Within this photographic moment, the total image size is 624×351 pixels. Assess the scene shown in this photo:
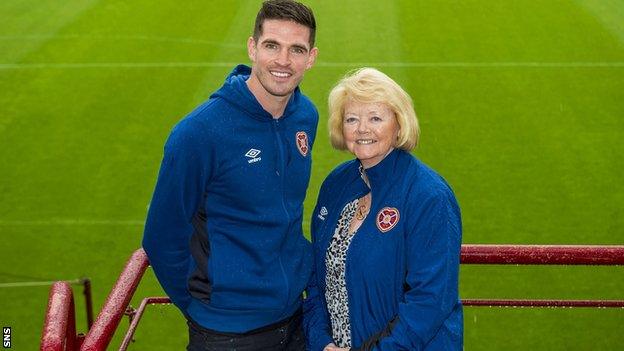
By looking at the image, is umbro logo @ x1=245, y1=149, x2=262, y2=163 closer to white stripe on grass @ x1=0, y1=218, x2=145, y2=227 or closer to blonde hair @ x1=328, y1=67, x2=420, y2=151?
blonde hair @ x1=328, y1=67, x2=420, y2=151

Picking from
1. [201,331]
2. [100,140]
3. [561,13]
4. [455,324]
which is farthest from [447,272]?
[561,13]

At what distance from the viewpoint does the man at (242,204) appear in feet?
9.61

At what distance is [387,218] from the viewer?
290cm

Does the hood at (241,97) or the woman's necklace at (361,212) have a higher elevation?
the hood at (241,97)

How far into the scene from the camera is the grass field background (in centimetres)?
748

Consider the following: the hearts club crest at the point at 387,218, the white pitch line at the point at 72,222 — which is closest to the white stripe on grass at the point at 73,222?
the white pitch line at the point at 72,222

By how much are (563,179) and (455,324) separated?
6.52 meters

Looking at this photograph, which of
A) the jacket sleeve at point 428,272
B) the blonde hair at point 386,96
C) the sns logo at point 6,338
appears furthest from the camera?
the sns logo at point 6,338

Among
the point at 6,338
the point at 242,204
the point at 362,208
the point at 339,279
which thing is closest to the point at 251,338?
the point at 339,279

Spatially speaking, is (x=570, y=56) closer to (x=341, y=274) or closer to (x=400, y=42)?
(x=400, y=42)

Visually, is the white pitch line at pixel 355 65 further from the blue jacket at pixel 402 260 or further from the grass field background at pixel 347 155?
the blue jacket at pixel 402 260

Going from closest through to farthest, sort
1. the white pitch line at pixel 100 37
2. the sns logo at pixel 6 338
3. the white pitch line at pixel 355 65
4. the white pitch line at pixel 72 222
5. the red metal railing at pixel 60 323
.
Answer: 1. the red metal railing at pixel 60 323
2. the sns logo at pixel 6 338
3. the white pitch line at pixel 72 222
4. the white pitch line at pixel 355 65
5. the white pitch line at pixel 100 37

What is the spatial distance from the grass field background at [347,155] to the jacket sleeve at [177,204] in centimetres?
388

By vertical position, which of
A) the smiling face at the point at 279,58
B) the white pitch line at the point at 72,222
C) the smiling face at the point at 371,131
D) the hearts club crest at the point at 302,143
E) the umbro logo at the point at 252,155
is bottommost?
the white pitch line at the point at 72,222
